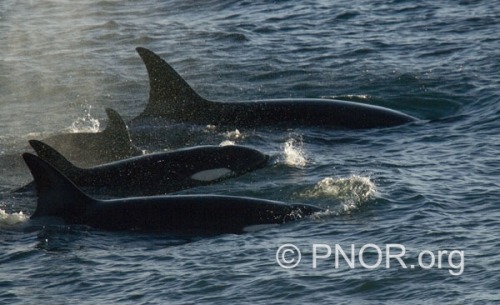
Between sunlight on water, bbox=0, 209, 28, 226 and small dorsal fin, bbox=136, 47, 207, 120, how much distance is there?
5.63 meters

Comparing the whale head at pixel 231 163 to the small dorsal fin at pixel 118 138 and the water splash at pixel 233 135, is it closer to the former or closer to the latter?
the small dorsal fin at pixel 118 138

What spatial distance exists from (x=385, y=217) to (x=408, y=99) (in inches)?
312

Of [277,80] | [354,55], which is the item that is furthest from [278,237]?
[354,55]

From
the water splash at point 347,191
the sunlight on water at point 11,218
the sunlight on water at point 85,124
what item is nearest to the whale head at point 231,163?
the water splash at point 347,191

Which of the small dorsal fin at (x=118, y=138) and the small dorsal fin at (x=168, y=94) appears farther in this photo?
the small dorsal fin at (x=168, y=94)

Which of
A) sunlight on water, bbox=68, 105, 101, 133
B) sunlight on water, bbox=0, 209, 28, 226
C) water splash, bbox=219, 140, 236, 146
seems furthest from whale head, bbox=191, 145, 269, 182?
sunlight on water, bbox=68, 105, 101, 133

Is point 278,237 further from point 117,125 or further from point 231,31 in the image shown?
point 231,31

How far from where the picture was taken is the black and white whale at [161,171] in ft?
58.3

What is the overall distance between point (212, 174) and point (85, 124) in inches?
226

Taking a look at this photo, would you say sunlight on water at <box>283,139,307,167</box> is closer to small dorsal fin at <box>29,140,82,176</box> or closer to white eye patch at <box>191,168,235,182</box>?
white eye patch at <box>191,168,235,182</box>

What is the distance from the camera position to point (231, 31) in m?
31.6

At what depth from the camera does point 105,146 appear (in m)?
19.6

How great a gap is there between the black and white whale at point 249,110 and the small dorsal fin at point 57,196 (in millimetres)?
6027

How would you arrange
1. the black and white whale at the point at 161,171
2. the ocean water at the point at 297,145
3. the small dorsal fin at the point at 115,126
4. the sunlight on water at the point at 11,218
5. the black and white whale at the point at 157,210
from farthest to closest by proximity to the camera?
1. the small dorsal fin at the point at 115,126
2. the black and white whale at the point at 161,171
3. the sunlight on water at the point at 11,218
4. the black and white whale at the point at 157,210
5. the ocean water at the point at 297,145
